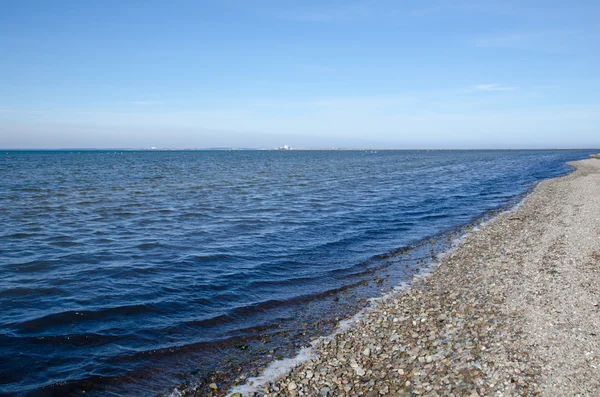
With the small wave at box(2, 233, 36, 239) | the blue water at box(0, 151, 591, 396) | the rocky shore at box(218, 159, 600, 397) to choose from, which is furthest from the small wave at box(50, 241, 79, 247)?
the rocky shore at box(218, 159, 600, 397)

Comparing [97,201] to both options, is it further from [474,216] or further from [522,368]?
[522,368]

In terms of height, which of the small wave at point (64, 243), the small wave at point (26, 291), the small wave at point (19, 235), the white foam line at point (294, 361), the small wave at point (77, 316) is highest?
the small wave at point (19, 235)

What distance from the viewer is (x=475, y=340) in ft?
29.9

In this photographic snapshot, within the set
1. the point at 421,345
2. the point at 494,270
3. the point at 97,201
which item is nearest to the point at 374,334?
the point at 421,345

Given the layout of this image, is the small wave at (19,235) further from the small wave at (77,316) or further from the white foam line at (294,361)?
the white foam line at (294,361)

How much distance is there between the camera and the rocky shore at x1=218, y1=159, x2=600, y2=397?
7.54 metres

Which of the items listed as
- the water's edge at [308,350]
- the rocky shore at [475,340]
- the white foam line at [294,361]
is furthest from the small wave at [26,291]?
the rocky shore at [475,340]

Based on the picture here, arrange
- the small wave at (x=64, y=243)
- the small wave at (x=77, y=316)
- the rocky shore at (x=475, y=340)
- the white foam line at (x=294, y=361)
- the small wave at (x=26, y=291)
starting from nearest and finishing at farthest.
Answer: the rocky shore at (x=475, y=340)
the white foam line at (x=294, y=361)
the small wave at (x=77, y=316)
the small wave at (x=26, y=291)
the small wave at (x=64, y=243)

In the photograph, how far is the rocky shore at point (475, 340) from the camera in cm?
754

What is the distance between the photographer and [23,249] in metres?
18.6

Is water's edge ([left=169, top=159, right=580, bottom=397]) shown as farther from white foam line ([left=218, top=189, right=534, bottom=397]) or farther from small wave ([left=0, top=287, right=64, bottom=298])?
small wave ([left=0, top=287, right=64, bottom=298])

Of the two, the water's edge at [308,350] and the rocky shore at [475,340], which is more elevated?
the rocky shore at [475,340]

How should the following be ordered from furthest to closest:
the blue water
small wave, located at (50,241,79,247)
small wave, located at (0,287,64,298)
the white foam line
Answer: small wave, located at (50,241,79,247)
small wave, located at (0,287,64,298)
the blue water
the white foam line

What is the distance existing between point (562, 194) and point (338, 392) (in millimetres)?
35017
